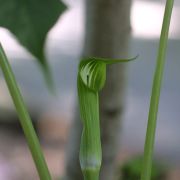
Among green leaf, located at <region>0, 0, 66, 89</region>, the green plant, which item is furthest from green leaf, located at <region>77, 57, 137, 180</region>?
green leaf, located at <region>0, 0, 66, 89</region>

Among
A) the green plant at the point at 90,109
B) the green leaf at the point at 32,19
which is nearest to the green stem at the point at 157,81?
the green plant at the point at 90,109

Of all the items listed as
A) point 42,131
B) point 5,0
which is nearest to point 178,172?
point 42,131

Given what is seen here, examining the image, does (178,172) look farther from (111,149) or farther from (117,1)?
(117,1)

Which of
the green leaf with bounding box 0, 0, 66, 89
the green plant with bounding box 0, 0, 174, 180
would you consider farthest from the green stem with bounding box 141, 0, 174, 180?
the green leaf with bounding box 0, 0, 66, 89

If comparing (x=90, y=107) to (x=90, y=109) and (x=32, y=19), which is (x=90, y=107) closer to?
(x=90, y=109)

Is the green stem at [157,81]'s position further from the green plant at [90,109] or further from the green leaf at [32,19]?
the green leaf at [32,19]

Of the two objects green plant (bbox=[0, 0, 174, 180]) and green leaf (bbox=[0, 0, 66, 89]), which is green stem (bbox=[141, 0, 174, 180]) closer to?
green plant (bbox=[0, 0, 174, 180])
